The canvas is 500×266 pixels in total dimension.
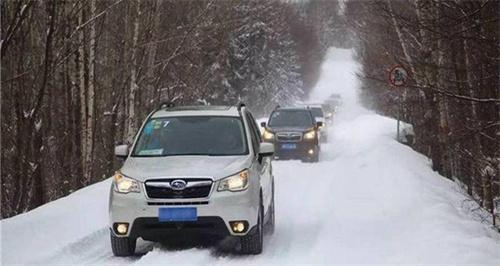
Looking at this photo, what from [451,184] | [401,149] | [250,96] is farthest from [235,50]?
[451,184]

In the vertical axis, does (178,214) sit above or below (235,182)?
below

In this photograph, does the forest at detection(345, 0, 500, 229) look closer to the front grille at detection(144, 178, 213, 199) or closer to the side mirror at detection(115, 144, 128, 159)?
the front grille at detection(144, 178, 213, 199)

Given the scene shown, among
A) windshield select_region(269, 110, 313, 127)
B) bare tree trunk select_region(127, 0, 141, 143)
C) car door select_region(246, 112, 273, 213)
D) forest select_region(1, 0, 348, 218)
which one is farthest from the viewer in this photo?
windshield select_region(269, 110, 313, 127)

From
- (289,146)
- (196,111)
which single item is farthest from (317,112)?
(196,111)

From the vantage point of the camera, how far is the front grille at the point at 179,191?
7.75 m

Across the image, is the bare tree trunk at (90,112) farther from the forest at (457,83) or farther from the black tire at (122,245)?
the black tire at (122,245)

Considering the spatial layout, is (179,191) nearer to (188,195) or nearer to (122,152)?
(188,195)

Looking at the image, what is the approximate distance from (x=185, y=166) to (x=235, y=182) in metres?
0.62

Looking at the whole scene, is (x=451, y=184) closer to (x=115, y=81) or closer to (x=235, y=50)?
(x=115, y=81)

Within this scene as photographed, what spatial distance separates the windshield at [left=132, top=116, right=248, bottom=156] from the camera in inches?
349

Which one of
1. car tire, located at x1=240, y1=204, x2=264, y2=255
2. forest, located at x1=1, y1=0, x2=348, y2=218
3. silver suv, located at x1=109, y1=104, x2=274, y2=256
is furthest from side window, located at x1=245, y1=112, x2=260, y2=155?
forest, located at x1=1, y1=0, x2=348, y2=218

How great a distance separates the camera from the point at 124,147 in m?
9.01

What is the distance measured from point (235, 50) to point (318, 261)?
42761 millimetres

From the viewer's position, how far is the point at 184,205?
7.74 m
